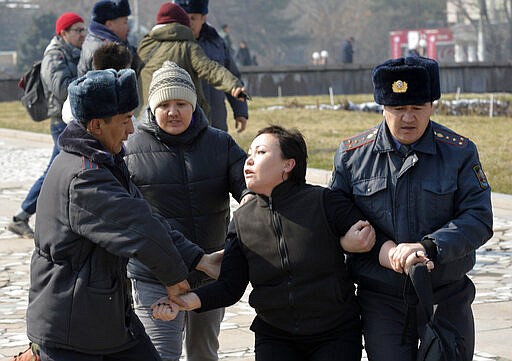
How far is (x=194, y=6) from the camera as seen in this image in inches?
355

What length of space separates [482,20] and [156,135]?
69.5m

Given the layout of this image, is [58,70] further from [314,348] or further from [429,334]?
[429,334]

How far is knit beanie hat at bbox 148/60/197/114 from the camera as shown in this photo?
17.5 ft

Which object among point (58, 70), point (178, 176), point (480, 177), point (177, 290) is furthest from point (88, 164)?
point (58, 70)

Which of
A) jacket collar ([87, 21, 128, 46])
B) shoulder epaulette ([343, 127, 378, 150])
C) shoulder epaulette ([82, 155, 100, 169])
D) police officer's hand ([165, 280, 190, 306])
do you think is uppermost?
jacket collar ([87, 21, 128, 46])

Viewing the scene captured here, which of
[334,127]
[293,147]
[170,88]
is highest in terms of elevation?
[170,88]

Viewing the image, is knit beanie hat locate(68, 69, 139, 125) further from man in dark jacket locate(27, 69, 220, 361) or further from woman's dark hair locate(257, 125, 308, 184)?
woman's dark hair locate(257, 125, 308, 184)

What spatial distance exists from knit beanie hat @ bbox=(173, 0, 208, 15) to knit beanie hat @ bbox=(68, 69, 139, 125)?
4.71 metres

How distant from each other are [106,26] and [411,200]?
172 inches

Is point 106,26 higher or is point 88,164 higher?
point 106,26

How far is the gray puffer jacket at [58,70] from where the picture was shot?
9.62m

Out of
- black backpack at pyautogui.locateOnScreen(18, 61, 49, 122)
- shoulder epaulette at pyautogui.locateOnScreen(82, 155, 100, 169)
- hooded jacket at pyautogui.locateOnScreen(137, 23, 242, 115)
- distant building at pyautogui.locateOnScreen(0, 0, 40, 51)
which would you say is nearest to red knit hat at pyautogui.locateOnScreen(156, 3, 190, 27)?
hooded jacket at pyautogui.locateOnScreen(137, 23, 242, 115)

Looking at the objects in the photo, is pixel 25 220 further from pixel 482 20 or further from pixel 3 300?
pixel 482 20

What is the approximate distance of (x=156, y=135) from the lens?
5.38 metres
